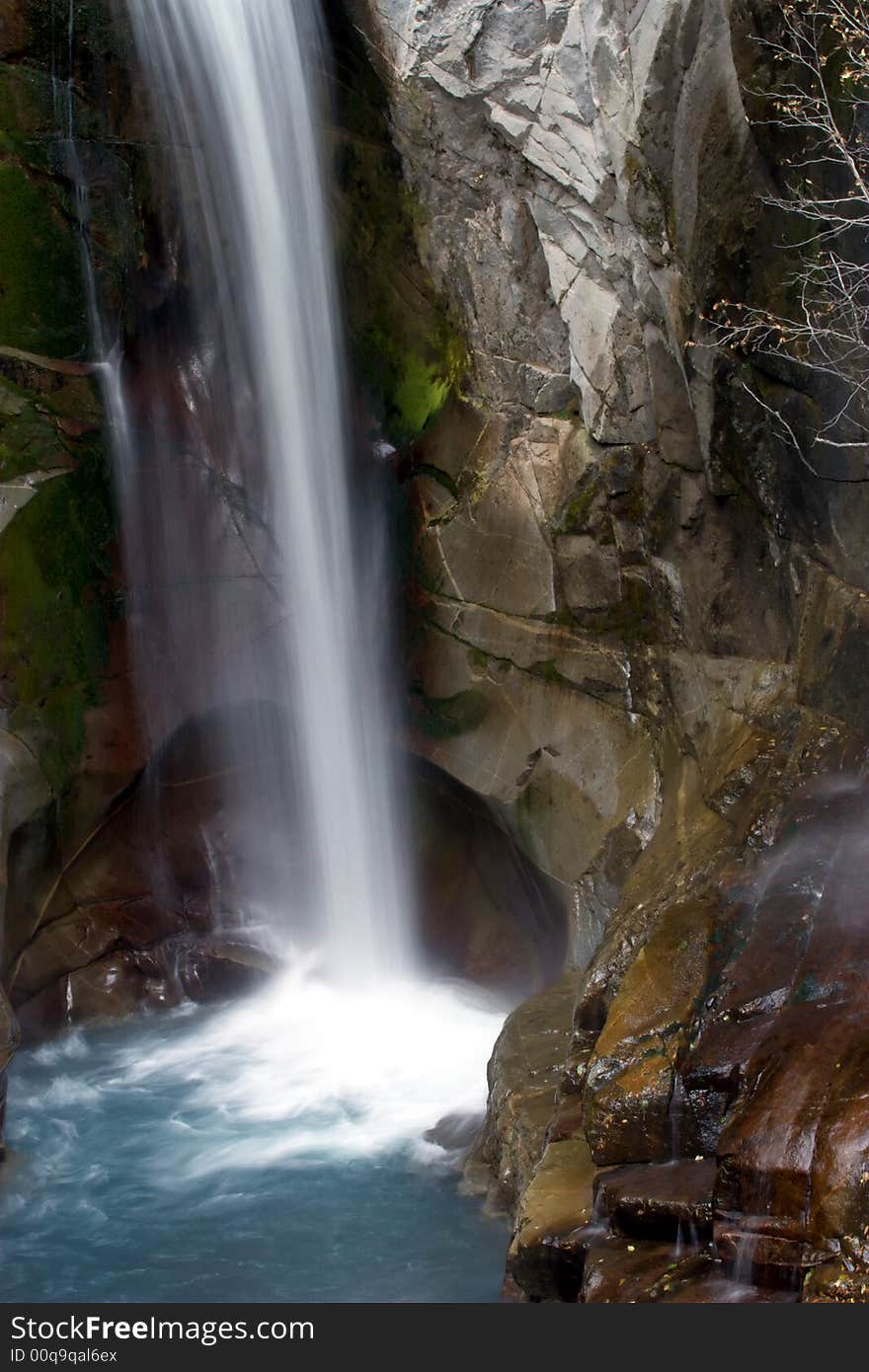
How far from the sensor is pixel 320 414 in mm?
12312

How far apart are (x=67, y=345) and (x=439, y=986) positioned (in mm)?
6865

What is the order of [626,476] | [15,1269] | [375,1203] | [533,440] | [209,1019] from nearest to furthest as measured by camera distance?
[15,1269], [375,1203], [626,476], [533,440], [209,1019]

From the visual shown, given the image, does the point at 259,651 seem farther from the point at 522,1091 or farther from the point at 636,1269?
the point at 636,1269

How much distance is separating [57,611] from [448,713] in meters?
3.71

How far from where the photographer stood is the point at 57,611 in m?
11.7

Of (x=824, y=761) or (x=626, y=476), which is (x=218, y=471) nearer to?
(x=626, y=476)

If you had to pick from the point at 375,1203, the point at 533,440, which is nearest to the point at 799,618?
the point at 533,440

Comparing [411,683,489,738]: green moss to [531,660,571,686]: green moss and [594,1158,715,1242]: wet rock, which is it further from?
[594,1158,715,1242]: wet rock

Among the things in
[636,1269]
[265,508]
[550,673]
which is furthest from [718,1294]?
[265,508]

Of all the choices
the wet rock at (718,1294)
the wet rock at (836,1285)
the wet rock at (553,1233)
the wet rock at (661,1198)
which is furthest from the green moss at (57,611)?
the wet rock at (836,1285)

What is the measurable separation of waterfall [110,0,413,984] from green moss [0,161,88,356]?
79 cm

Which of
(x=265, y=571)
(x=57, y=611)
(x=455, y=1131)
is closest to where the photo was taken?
(x=455, y=1131)

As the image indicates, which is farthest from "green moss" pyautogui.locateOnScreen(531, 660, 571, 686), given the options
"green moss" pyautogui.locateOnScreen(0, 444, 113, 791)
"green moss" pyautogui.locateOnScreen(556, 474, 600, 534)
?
"green moss" pyautogui.locateOnScreen(0, 444, 113, 791)

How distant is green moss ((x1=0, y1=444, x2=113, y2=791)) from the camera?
11391 millimetres
